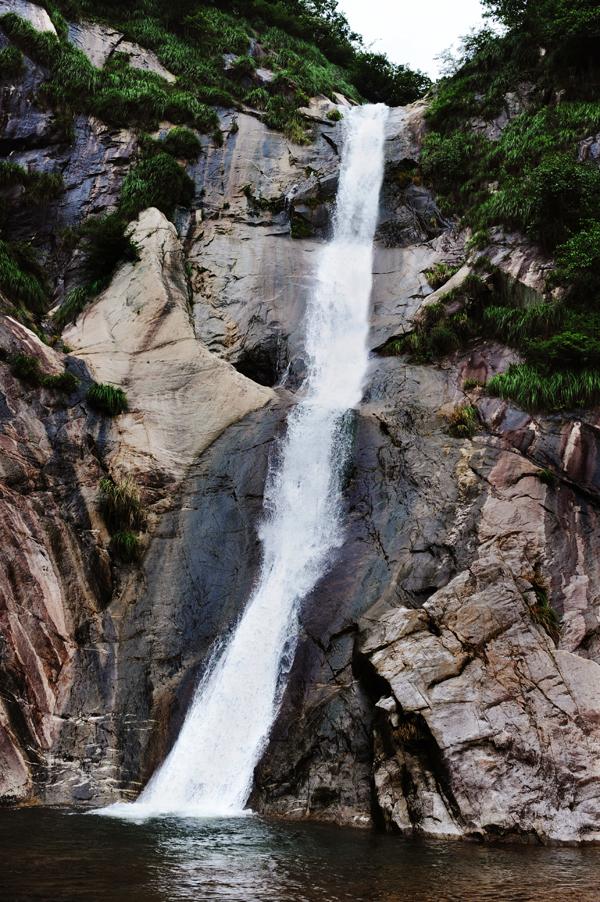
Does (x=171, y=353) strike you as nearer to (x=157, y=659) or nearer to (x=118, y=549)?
(x=118, y=549)

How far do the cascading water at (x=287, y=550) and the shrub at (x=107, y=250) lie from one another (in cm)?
694

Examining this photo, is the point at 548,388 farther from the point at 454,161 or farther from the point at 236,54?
the point at 236,54

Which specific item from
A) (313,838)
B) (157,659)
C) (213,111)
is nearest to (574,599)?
(313,838)

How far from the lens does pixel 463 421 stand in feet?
62.9

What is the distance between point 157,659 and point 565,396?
12465mm

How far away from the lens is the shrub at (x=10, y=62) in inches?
1110

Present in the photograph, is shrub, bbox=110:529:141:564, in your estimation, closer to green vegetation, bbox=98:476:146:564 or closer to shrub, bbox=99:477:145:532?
green vegetation, bbox=98:476:146:564

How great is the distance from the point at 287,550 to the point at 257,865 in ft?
30.5

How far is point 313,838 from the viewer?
1050cm

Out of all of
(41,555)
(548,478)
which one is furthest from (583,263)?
(41,555)

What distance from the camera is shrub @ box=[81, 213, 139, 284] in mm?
23875

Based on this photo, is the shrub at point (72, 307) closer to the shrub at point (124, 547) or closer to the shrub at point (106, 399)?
the shrub at point (106, 399)

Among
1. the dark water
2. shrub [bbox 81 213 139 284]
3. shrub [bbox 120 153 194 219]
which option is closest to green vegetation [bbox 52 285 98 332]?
shrub [bbox 81 213 139 284]

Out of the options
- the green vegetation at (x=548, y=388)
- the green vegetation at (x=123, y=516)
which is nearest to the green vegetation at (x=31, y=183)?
the green vegetation at (x=123, y=516)
